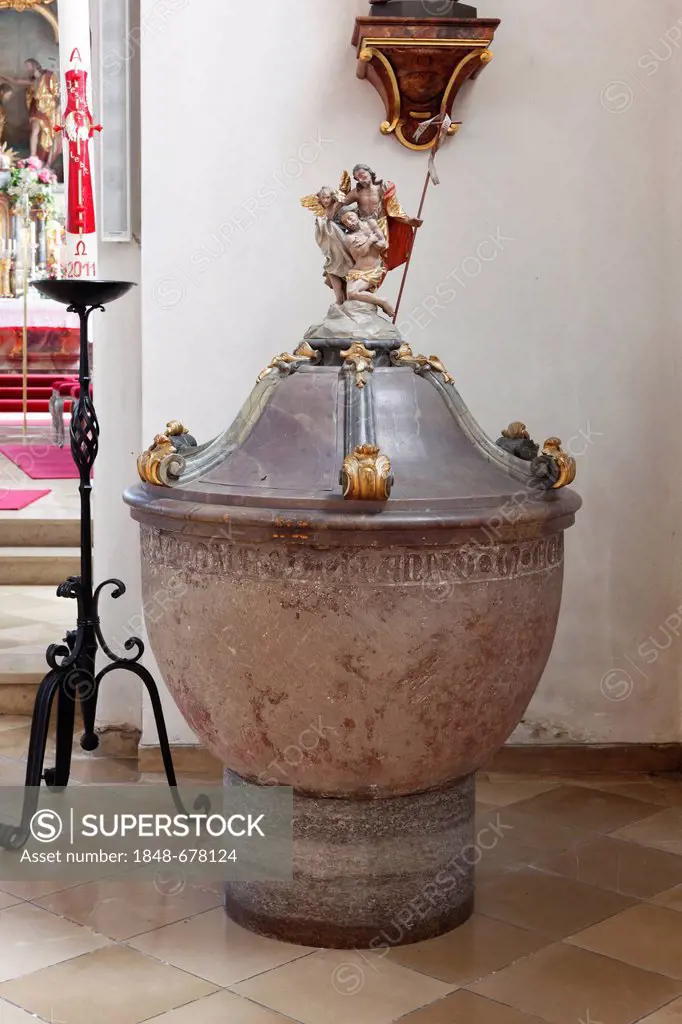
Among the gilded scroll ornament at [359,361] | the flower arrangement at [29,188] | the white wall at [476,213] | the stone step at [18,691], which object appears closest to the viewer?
the gilded scroll ornament at [359,361]

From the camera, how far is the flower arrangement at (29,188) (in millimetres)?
12000

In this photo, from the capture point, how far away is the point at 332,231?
3197 millimetres

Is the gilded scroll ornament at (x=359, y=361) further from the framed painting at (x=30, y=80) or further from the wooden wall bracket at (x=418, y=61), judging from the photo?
the framed painting at (x=30, y=80)

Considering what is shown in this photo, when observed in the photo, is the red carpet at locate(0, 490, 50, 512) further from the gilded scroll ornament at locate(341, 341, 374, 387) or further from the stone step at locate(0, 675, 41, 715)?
the gilded scroll ornament at locate(341, 341, 374, 387)

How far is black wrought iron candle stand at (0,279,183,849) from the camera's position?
3578 mm

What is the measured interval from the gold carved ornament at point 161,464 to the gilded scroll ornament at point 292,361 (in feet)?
0.91

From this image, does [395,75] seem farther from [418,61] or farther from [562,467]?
[562,467]

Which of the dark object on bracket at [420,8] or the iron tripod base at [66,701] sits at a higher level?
the dark object on bracket at [420,8]

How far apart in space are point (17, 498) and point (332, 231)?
14.0 feet

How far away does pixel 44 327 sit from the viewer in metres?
11.1

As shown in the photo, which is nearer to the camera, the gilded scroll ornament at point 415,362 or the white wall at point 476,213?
the gilded scroll ornament at point 415,362

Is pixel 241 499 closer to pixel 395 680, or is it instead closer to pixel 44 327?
pixel 395 680

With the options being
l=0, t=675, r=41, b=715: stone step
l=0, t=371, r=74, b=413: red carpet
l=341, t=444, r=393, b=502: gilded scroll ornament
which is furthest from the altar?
l=341, t=444, r=393, b=502: gilded scroll ornament

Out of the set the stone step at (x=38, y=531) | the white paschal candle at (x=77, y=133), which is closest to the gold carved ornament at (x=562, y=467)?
the stone step at (x=38, y=531)
